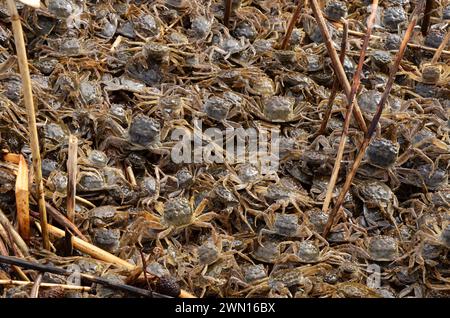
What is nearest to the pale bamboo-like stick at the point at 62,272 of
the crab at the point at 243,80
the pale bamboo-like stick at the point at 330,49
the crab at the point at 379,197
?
the crab at the point at 379,197

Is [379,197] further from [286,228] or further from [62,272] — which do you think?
[62,272]

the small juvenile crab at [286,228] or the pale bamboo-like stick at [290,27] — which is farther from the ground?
the pale bamboo-like stick at [290,27]

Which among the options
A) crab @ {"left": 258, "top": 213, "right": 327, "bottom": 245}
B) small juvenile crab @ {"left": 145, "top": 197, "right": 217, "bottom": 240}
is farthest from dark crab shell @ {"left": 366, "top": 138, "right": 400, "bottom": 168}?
small juvenile crab @ {"left": 145, "top": 197, "right": 217, "bottom": 240}

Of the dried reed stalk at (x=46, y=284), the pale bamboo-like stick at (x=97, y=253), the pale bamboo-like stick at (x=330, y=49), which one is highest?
the pale bamboo-like stick at (x=330, y=49)

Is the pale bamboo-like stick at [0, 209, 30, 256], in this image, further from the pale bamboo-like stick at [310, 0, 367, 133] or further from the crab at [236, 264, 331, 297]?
the pale bamboo-like stick at [310, 0, 367, 133]

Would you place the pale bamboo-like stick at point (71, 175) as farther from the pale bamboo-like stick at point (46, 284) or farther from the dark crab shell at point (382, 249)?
the dark crab shell at point (382, 249)
